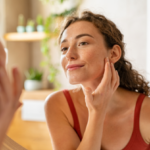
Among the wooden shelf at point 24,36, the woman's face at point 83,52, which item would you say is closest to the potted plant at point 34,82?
the wooden shelf at point 24,36

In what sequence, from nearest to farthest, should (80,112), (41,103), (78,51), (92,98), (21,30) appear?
(92,98) < (78,51) < (80,112) < (41,103) < (21,30)

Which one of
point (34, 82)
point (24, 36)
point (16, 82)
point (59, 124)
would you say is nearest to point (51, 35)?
point (24, 36)

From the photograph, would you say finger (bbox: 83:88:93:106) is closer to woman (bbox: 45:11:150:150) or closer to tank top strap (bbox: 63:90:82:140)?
woman (bbox: 45:11:150:150)

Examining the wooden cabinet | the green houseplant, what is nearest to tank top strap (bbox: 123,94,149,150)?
the wooden cabinet

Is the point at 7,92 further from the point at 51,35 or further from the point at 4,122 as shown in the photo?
the point at 51,35

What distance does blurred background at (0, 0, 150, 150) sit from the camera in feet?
A: 6.48

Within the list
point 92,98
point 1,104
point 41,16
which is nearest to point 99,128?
point 92,98

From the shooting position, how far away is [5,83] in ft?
0.82

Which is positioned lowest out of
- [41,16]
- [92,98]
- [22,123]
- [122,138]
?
[22,123]

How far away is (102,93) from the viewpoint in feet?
2.46

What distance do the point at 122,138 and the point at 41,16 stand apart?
2397mm

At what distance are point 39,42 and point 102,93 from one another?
2.35m

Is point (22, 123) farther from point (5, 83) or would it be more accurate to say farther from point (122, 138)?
point (5, 83)

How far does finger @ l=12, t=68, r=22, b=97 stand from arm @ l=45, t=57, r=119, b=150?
0.44m
